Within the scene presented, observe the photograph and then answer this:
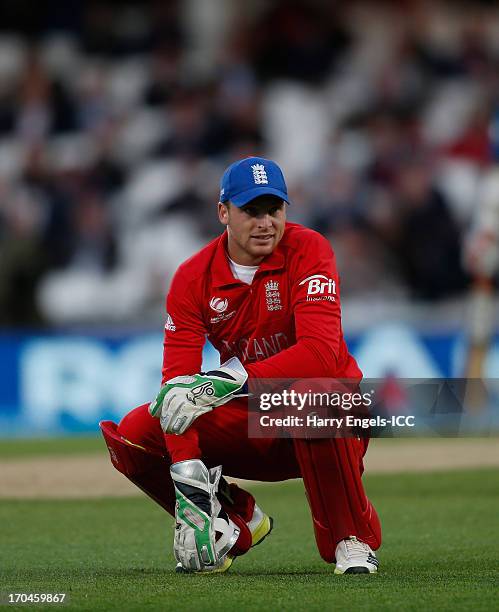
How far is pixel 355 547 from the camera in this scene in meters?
4.75

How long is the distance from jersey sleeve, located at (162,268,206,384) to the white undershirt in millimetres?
183

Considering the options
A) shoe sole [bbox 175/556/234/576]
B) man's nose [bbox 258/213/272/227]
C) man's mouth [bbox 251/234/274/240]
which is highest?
man's nose [bbox 258/213/272/227]

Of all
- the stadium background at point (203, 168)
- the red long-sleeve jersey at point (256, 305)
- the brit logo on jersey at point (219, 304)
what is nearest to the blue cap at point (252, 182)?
the red long-sleeve jersey at point (256, 305)

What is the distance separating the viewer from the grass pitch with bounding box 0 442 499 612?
4137 millimetres

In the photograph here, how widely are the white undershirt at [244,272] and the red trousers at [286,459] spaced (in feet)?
1.59

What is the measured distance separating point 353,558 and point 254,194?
1.38m

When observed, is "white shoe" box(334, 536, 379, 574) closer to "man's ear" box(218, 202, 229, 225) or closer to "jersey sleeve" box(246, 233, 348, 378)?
"jersey sleeve" box(246, 233, 348, 378)

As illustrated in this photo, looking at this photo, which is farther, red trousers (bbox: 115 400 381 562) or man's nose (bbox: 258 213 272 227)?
man's nose (bbox: 258 213 272 227)

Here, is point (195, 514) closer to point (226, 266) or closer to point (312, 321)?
point (312, 321)

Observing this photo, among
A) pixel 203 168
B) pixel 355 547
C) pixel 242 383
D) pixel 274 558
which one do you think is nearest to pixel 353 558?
pixel 355 547

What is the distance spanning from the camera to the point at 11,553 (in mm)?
5746

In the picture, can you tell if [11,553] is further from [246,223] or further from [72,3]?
[72,3]

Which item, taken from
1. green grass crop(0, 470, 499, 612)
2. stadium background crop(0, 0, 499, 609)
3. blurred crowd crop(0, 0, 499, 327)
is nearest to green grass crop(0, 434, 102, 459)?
stadium background crop(0, 0, 499, 609)

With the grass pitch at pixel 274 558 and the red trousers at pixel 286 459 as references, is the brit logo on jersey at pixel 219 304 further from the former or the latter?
the grass pitch at pixel 274 558
